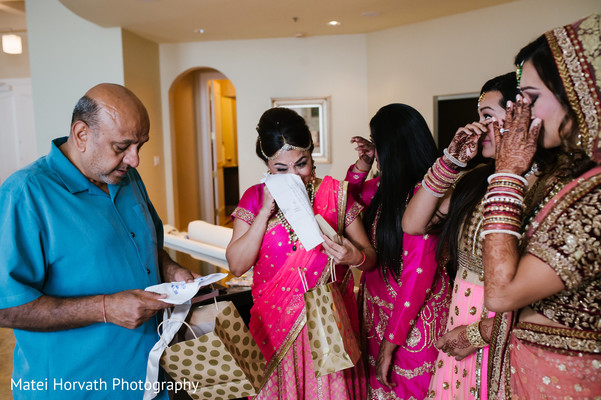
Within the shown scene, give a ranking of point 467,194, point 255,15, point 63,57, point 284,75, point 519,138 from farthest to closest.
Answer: point 284,75 → point 63,57 → point 255,15 → point 467,194 → point 519,138

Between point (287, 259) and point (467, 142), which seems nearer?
point (467, 142)

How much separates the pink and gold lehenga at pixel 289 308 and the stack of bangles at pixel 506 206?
0.78 meters

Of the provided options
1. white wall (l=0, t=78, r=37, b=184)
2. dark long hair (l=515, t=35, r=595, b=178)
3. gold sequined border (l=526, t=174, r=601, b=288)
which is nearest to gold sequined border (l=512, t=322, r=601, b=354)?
gold sequined border (l=526, t=174, r=601, b=288)

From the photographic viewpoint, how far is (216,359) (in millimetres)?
1333

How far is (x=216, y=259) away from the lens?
3402mm

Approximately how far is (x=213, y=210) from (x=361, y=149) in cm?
627

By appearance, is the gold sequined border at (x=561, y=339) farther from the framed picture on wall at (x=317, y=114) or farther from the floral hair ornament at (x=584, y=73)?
the framed picture on wall at (x=317, y=114)

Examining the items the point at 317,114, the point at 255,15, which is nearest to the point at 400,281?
the point at 255,15

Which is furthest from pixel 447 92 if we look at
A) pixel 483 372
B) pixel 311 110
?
pixel 483 372

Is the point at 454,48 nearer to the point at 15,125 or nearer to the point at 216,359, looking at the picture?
the point at 216,359

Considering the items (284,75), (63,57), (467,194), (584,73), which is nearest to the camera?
(584,73)

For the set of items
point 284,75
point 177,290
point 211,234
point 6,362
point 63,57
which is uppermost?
point 63,57

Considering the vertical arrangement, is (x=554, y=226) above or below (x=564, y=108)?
below

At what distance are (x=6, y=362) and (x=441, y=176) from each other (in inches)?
144
